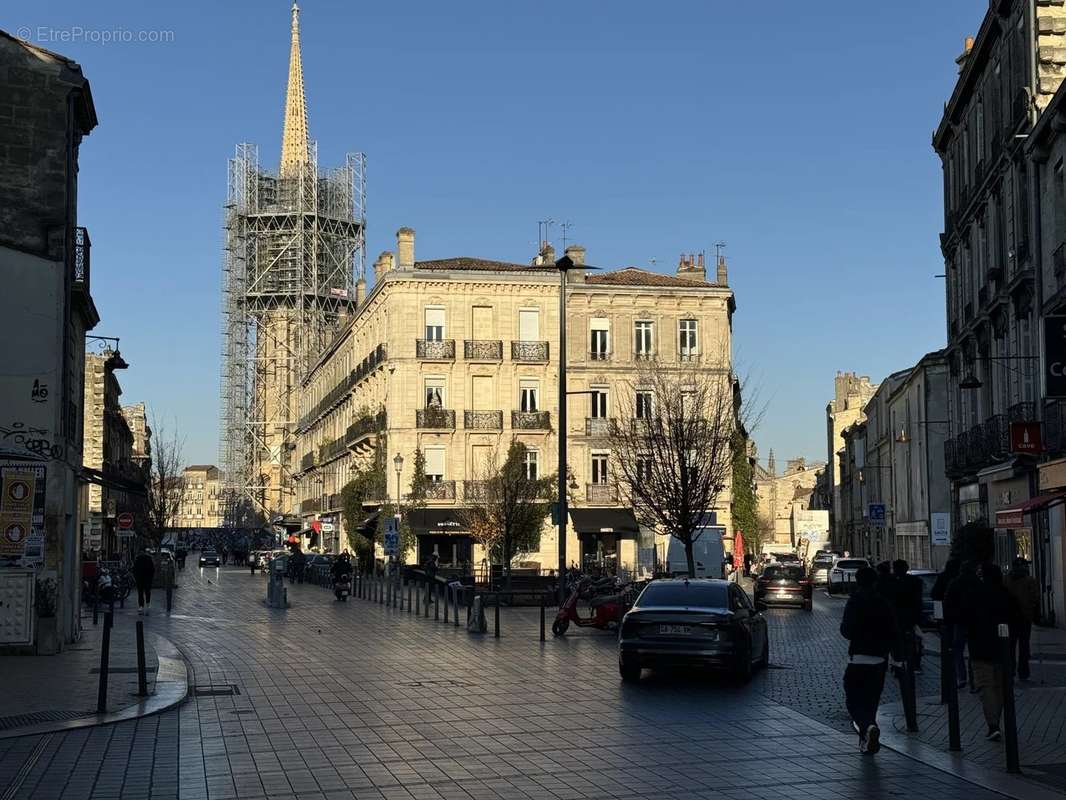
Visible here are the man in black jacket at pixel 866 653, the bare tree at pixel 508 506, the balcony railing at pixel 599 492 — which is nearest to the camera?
the man in black jacket at pixel 866 653

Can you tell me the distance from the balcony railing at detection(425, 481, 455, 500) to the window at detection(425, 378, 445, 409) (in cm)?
330

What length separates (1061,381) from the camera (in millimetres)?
19203

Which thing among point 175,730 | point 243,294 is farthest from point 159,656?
point 243,294

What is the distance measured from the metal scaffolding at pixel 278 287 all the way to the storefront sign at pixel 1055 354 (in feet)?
303

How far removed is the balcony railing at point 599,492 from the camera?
60.3m

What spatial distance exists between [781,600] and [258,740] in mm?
27053

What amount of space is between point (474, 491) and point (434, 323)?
7.50 m

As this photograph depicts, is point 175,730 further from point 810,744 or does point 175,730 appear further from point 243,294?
point 243,294

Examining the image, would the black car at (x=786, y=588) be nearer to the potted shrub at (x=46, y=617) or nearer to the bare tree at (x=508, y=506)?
the bare tree at (x=508, y=506)

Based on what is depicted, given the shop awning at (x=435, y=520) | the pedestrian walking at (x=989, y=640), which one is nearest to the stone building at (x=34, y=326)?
the pedestrian walking at (x=989, y=640)

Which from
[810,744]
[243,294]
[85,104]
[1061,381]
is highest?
[243,294]

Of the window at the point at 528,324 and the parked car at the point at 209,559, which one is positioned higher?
the window at the point at 528,324

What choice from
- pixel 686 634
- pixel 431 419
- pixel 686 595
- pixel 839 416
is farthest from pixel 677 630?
pixel 839 416

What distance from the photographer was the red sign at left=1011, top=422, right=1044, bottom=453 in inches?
1140
